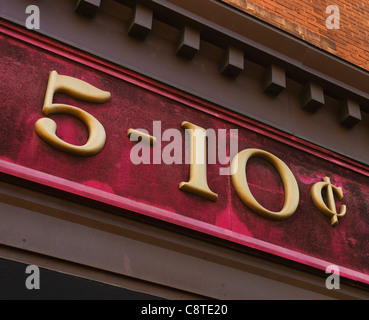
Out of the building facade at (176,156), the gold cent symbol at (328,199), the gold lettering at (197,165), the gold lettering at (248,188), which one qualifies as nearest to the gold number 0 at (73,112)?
the building facade at (176,156)

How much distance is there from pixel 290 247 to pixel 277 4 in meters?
4.06

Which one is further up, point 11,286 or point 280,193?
point 280,193

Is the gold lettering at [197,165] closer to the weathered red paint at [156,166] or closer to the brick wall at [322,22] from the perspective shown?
the weathered red paint at [156,166]

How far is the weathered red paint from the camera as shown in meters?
5.14

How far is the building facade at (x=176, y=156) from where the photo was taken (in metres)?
4.86

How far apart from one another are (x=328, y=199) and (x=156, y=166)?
2.17 meters

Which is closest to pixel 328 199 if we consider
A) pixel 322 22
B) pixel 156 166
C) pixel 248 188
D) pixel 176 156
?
pixel 248 188

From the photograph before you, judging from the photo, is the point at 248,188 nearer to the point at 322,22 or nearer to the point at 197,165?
the point at 197,165

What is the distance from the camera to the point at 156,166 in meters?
5.69

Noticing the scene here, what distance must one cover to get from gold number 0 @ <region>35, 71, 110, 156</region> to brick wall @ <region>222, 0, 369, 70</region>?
2.92m

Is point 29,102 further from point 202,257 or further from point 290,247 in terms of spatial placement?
point 290,247

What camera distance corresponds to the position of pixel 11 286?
4305mm
